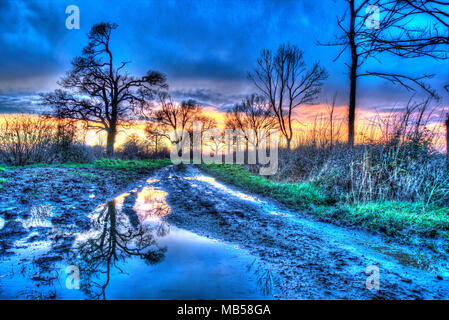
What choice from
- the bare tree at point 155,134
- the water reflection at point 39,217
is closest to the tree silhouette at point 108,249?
the water reflection at point 39,217

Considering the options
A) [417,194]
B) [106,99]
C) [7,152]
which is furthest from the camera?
[106,99]

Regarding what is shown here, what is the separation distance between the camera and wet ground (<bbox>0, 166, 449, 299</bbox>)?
258 centimetres

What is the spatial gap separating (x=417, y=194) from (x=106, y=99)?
23329 millimetres

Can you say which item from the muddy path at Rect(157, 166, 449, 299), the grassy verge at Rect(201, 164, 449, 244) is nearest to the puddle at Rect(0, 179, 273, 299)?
the muddy path at Rect(157, 166, 449, 299)

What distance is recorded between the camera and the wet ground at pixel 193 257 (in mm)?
2582

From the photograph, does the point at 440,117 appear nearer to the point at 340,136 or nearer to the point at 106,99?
the point at 340,136

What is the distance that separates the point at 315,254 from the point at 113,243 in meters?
3.14

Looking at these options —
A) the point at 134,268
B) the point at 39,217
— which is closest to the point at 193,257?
the point at 134,268

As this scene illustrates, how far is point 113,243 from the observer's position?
3.91 meters

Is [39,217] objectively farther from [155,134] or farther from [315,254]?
[155,134]

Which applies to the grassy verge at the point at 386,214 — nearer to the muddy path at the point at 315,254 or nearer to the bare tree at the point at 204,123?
the muddy path at the point at 315,254

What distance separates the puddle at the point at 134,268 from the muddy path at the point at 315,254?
1.14ft

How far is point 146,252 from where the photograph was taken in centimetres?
357
